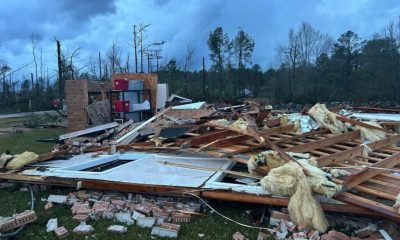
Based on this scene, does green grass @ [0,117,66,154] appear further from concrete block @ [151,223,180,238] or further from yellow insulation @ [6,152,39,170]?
concrete block @ [151,223,180,238]

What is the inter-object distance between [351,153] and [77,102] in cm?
950

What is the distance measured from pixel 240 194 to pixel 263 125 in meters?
4.39

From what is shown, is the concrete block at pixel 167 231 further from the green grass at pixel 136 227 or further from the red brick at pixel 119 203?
the red brick at pixel 119 203

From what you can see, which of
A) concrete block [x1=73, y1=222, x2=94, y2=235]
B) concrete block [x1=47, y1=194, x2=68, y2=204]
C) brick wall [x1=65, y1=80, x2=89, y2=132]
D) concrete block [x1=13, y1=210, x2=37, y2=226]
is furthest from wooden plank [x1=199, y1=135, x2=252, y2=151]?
brick wall [x1=65, y1=80, x2=89, y2=132]

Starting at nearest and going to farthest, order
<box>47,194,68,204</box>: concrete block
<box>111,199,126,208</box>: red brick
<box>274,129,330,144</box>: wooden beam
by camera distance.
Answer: <box>111,199,126,208</box>: red brick, <box>47,194,68,204</box>: concrete block, <box>274,129,330,144</box>: wooden beam

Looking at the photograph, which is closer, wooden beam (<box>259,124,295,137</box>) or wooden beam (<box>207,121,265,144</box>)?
wooden beam (<box>207,121,265,144</box>)

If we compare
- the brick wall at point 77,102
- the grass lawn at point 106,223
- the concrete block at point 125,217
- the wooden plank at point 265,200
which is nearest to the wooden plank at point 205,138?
the grass lawn at point 106,223

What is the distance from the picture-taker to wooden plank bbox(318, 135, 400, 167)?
18.5 ft

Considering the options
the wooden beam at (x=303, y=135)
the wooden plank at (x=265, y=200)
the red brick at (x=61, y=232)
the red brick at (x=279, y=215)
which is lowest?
the red brick at (x=61, y=232)

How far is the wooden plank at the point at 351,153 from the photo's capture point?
565 centimetres

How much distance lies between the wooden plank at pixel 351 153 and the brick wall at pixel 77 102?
9186 mm

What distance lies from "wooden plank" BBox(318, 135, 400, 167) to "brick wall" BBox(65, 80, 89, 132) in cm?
919

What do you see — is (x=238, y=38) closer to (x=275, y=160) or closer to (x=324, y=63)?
(x=324, y=63)

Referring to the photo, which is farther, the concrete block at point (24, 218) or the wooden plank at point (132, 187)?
the wooden plank at point (132, 187)
